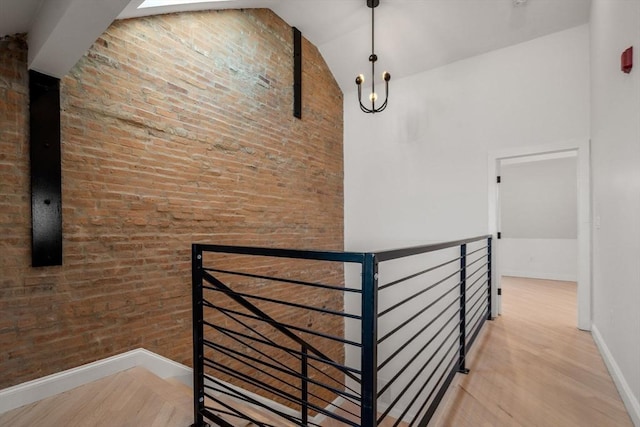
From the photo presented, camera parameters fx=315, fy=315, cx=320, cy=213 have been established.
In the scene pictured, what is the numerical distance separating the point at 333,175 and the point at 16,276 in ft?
12.1

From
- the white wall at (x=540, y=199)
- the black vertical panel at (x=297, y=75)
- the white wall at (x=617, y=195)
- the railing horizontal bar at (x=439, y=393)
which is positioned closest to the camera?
the railing horizontal bar at (x=439, y=393)

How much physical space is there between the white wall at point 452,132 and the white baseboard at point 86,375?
301 centimetres

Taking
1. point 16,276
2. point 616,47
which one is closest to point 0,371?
point 16,276

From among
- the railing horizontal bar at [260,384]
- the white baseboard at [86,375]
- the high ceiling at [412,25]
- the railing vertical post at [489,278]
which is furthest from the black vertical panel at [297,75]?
the railing horizontal bar at [260,384]

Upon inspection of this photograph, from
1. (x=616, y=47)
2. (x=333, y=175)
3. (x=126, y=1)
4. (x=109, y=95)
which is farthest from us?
(x=333, y=175)

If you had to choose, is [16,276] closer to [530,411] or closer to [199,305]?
[199,305]

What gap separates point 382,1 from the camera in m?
3.62

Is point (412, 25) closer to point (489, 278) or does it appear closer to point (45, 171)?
point (489, 278)

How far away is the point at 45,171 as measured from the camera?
2.06 meters

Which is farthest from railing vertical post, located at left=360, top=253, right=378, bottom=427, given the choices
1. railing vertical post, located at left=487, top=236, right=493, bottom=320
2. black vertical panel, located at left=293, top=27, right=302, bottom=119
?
black vertical panel, located at left=293, top=27, right=302, bottom=119

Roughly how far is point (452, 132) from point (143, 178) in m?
3.60

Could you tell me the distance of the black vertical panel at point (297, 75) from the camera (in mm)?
4145

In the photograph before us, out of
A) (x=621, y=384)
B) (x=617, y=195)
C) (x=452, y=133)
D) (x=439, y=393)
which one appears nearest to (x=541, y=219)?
(x=452, y=133)

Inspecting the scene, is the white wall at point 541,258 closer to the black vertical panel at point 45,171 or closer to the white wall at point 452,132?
the white wall at point 452,132
